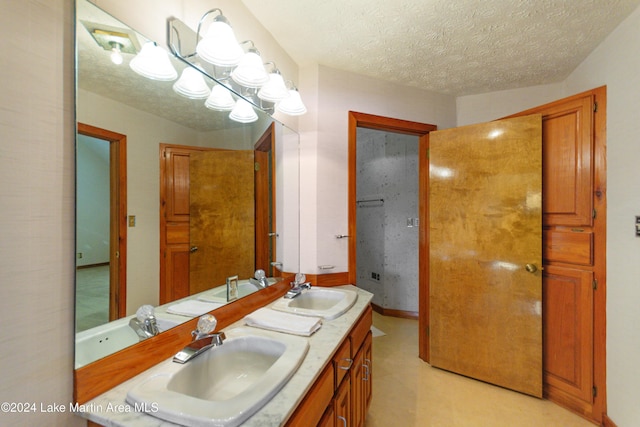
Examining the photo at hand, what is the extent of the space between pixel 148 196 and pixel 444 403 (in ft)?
7.15

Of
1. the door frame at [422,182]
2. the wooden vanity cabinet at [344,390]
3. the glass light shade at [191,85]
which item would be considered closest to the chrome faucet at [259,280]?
the wooden vanity cabinet at [344,390]

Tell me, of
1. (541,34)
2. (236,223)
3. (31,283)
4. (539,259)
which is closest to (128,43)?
(31,283)

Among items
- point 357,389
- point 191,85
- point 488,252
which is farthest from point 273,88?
point 488,252

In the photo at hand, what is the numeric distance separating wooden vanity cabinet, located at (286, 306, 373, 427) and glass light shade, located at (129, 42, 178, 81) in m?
1.19

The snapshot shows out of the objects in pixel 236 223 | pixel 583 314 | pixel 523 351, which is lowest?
pixel 523 351

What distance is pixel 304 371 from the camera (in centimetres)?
87

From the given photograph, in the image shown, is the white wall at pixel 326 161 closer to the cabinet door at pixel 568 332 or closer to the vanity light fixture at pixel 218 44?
the vanity light fixture at pixel 218 44

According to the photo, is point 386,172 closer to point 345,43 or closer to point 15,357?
point 345,43

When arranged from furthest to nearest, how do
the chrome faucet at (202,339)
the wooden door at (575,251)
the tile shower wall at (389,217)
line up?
the tile shower wall at (389,217) < the wooden door at (575,251) < the chrome faucet at (202,339)

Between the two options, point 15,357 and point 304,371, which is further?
point 304,371

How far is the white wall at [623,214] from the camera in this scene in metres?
1.47

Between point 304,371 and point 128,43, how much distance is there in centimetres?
118

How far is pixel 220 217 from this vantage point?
53.0 inches

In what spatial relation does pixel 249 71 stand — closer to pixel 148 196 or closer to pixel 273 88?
pixel 273 88
